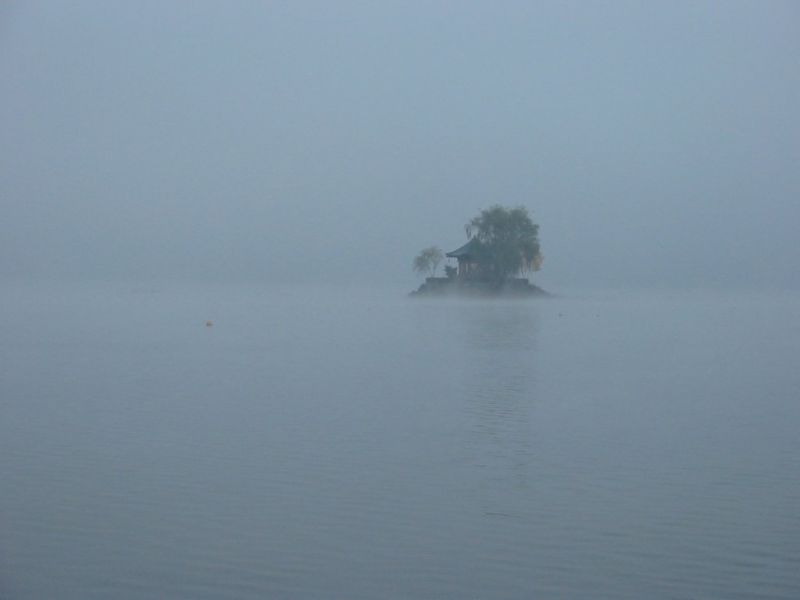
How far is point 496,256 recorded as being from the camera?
6619 cm

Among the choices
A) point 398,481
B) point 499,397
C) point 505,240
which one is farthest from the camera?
point 505,240

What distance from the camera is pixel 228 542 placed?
26.2 ft

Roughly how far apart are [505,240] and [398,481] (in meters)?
56.7

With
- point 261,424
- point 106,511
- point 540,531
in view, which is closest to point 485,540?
point 540,531

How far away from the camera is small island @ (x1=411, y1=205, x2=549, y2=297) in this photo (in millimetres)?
66188

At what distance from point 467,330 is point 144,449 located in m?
22.9

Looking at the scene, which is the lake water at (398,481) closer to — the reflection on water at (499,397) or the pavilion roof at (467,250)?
the reflection on water at (499,397)

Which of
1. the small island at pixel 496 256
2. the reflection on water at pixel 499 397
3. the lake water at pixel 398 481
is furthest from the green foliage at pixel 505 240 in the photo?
the lake water at pixel 398 481

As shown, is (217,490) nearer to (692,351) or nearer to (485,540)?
(485,540)

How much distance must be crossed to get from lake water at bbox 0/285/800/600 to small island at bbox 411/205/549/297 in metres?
45.3

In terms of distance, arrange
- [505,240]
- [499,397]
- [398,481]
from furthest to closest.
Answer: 1. [505,240]
2. [499,397]
3. [398,481]

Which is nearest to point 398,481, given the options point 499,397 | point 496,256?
point 499,397

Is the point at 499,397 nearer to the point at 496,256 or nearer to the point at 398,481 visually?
the point at 398,481

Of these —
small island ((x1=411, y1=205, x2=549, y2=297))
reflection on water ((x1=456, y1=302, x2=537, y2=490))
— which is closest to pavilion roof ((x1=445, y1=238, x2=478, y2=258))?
small island ((x1=411, y1=205, x2=549, y2=297))
